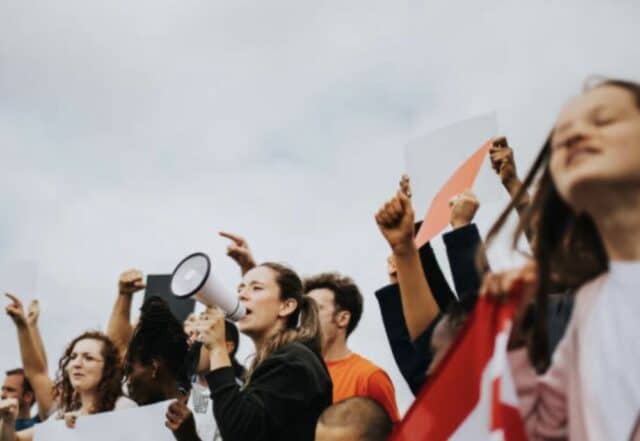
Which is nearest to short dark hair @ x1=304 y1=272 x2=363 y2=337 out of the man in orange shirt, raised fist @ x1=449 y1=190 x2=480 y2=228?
the man in orange shirt

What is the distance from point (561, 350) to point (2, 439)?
3570 mm

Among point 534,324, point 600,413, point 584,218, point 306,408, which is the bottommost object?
point 306,408

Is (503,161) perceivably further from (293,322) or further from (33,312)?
(33,312)

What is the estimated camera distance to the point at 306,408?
3.43 metres

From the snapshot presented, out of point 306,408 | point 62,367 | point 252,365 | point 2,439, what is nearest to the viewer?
point 306,408

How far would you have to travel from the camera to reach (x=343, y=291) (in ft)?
16.6

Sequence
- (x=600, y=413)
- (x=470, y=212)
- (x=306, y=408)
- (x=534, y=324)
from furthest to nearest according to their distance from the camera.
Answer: (x=306, y=408), (x=470, y=212), (x=534, y=324), (x=600, y=413)

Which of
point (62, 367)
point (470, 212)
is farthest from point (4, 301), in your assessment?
point (470, 212)

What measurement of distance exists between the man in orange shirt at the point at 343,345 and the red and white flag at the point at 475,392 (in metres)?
1.99

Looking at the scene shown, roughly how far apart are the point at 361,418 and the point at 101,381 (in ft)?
6.21

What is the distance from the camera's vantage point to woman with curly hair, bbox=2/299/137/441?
181 inches

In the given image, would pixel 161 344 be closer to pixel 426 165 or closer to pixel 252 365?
pixel 252 365

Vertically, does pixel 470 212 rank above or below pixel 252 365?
above

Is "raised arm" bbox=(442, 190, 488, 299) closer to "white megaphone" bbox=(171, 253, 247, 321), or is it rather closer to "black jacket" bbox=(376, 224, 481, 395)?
"black jacket" bbox=(376, 224, 481, 395)
